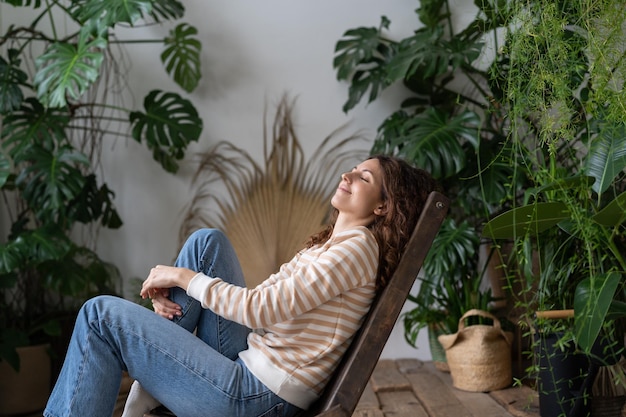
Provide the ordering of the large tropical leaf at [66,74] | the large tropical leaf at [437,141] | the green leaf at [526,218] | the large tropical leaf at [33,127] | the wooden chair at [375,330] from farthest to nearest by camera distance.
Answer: the large tropical leaf at [33,127], the large tropical leaf at [437,141], the large tropical leaf at [66,74], the green leaf at [526,218], the wooden chair at [375,330]

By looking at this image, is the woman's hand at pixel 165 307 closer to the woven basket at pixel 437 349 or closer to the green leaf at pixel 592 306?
the green leaf at pixel 592 306

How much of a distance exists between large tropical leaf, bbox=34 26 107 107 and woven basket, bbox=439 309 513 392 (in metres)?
1.76

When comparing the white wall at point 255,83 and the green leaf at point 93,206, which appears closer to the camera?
the green leaf at point 93,206

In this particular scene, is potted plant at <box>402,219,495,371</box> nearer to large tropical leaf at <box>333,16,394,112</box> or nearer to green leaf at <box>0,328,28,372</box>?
large tropical leaf at <box>333,16,394,112</box>

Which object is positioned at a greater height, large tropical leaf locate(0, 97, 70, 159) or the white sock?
large tropical leaf locate(0, 97, 70, 159)

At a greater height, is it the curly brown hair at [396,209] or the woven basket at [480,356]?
the curly brown hair at [396,209]

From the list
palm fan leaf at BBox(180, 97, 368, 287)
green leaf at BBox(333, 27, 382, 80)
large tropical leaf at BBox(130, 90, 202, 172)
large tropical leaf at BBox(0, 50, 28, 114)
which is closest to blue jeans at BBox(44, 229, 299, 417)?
large tropical leaf at BBox(0, 50, 28, 114)

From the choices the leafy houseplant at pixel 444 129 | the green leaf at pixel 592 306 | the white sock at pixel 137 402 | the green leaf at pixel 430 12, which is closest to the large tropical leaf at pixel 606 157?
the green leaf at pixel 592 306

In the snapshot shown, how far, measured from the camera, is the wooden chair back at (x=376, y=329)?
151 cm

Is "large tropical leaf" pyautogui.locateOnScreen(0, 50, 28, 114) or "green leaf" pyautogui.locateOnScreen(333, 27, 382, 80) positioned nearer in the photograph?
"large tropical leaf" pyautogui.locateOnScreen(0, 50, 28, 114)

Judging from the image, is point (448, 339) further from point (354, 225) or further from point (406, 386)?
point (354, 225)

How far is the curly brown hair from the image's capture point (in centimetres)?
168

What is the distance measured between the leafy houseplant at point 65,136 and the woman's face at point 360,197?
5.19ft

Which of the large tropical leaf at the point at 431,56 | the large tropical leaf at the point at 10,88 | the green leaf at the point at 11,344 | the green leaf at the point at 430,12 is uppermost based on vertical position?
the green leaf at the point at 430,12
